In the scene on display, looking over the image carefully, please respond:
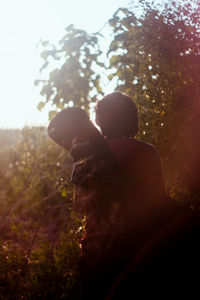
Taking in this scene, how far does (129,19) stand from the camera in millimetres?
3807

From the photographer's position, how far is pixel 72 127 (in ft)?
5.32

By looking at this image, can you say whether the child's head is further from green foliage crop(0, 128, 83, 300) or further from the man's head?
the man's head

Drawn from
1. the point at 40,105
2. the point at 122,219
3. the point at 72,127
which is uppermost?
the point at 40,105

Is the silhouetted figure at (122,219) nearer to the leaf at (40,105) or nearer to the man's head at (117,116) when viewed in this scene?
the man's head at (117,116)

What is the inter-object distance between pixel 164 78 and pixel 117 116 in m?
2.52

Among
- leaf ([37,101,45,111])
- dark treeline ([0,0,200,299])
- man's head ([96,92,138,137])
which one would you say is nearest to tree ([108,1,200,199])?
dark treeline ([0,0,200,299])

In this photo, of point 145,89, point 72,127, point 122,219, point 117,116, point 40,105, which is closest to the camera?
point 122,219

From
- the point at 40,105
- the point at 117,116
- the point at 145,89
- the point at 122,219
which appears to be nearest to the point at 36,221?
the point at 122,219

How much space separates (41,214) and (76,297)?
1850mm

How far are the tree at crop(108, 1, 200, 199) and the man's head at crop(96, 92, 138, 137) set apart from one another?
1935 mm

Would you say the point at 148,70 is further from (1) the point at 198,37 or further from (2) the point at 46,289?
(2) the point at 46,289

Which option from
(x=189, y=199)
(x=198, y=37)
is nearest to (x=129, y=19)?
(x=198, y=37)

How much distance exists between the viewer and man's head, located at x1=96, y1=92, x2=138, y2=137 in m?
1.93

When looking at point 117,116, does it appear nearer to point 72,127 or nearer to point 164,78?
point 72,127
